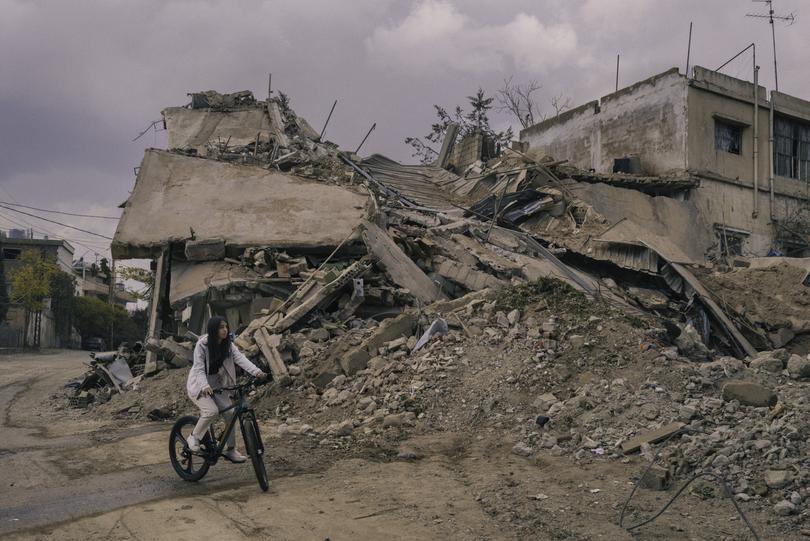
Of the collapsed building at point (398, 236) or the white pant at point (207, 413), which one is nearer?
the white pant at point (207, 413)

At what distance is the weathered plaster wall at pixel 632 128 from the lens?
19.4 meters

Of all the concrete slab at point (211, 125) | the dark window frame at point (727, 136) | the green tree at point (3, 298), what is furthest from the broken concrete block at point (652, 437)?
the green tree at point (3, 298)

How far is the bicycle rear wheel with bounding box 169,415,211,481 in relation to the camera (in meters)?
A: 5.91

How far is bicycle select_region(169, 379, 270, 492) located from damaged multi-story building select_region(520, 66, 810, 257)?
15.0 meters

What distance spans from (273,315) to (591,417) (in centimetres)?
539

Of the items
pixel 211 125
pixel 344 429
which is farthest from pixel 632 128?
pixel 344 429

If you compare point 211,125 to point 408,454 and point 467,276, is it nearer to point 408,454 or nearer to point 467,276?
point 467,276

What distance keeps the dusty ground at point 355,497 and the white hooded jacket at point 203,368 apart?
0.81 metres

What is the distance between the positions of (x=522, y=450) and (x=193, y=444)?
3019 millimetres

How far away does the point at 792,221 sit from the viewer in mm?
21016

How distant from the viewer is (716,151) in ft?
65.4

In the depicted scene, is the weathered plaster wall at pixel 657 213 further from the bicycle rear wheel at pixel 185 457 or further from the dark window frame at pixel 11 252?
the dark window frame at pixel 11 252

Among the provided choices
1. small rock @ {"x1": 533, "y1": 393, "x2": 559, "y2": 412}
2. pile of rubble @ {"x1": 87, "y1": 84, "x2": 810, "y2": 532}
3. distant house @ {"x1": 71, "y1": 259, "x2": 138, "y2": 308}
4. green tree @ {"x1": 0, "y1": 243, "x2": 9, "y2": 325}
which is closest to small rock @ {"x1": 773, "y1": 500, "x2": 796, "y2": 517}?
pile of rubble @ {"x1": 87, "y1": 84, "x2": 810, "y2": 532}

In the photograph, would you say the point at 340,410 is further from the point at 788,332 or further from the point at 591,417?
the point at 788,332
